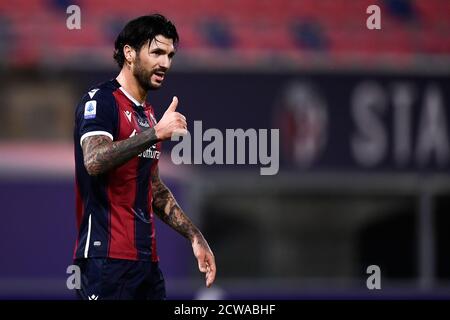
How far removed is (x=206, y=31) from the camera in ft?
36.1

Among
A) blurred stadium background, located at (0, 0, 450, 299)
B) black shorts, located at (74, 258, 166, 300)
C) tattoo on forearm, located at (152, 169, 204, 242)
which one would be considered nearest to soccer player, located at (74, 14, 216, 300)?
black shorts, located at (74, 258, 166, 300)

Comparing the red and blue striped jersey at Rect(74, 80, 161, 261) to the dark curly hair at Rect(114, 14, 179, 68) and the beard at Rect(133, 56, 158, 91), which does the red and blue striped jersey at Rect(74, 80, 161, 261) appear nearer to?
the beard at Rect(133, 56, 158, 91)

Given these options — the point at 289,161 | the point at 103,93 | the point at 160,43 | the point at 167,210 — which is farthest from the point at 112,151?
the point at 289,161

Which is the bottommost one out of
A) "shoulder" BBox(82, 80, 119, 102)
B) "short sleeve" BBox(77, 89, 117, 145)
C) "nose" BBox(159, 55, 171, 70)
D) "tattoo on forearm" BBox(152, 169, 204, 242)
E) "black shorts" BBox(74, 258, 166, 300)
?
"black shorts" BBox(74, 258, 166, 300)

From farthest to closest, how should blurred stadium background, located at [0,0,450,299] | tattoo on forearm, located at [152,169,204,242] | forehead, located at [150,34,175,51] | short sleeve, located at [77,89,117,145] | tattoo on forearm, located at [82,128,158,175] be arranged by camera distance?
blurred stadium background, located at [0,0,450,299] → tattoo on forearm, located at [152,169,204,242] → forehead, located at [150,34,175,51] → short sleeve, located at [77,89,117,145] → tattoo on forearm, located at [82,128,158,175]

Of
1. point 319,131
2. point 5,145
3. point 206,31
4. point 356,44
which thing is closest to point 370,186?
point 319,131

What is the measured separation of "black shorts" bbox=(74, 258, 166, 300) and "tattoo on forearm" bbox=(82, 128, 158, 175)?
39 centimetres

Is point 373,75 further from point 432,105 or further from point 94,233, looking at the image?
point 94,233

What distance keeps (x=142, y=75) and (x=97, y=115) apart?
0.97 ft

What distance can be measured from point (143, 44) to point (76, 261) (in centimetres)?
88

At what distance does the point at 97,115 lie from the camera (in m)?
4.00

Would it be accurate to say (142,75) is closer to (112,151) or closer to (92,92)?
(92,92)

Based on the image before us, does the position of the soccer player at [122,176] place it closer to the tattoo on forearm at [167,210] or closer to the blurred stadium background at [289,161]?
the tattoo on forearm at [167,210]

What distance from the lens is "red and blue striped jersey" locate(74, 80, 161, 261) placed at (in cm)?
405
